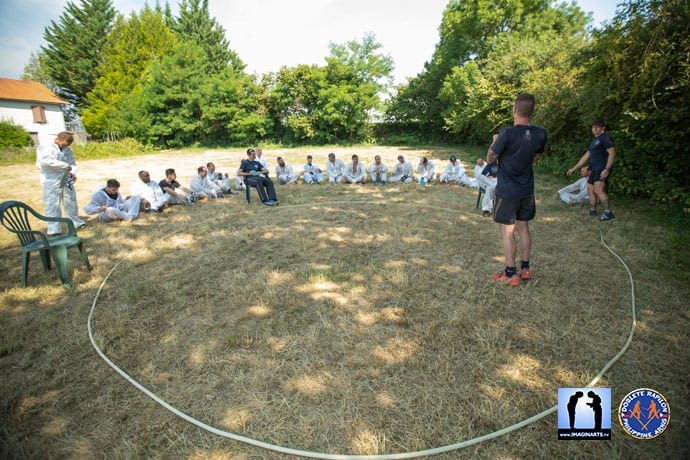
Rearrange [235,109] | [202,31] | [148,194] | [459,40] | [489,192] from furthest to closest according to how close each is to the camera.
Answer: [202,31], [235,109], [459,40], [148,194], [489,192]

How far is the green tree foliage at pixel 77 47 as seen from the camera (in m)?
28.5

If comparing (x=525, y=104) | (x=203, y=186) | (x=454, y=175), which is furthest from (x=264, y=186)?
(x=525, y=104)

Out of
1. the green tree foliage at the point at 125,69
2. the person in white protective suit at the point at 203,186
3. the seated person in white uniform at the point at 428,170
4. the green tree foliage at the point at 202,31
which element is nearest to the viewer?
the person in white protective suit at the point at 203,186

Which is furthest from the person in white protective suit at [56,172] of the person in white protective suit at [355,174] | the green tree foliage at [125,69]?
the green tree foliage at [125,69]

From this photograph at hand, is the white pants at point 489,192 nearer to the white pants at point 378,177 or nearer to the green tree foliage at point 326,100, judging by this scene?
the white pants at point 378,177

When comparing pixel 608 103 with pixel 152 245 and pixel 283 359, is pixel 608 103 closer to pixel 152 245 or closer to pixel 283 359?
pixel 283 359

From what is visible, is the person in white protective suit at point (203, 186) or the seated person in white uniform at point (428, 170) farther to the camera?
the seated person in white uniform at point (428, 170)

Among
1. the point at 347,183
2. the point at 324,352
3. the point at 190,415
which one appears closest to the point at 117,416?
the point at 190,415

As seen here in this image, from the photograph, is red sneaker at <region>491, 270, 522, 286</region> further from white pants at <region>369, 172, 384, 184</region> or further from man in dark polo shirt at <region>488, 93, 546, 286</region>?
white pants at <region>369, 172, 384, 184</region>

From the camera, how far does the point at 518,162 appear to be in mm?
3039

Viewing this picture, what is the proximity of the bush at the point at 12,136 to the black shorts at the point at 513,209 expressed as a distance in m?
27.8

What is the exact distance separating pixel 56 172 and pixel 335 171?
6386 millimetres

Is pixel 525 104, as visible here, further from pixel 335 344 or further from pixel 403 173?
pixel 403 173

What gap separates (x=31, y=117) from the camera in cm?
2588
